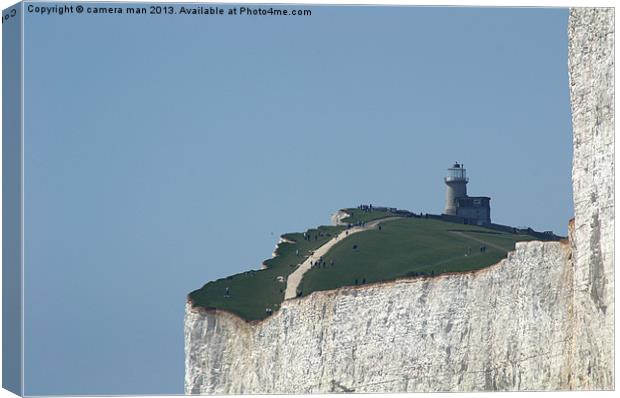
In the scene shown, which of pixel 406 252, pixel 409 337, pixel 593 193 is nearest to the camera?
pixel 593 193

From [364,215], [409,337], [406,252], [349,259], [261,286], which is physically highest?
[364,215]

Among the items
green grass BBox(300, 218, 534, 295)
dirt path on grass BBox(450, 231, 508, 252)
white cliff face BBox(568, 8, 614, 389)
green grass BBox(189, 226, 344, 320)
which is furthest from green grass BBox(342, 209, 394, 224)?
white cliff face BBox(568, 8, 614, 389)

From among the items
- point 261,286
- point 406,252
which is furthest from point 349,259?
point 261,286

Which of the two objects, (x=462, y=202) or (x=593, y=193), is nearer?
(x=593, y=193)

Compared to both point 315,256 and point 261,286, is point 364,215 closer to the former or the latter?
point 315,256

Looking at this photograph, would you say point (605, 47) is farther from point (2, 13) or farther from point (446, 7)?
point (2, 13)

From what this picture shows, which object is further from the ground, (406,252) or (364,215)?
(364,215)

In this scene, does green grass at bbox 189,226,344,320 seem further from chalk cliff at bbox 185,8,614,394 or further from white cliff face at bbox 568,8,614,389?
white cliff face at bbox 568,8,614,389

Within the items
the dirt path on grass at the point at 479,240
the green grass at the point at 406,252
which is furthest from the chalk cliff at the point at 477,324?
the dirt path on grass at the point at 479,240
